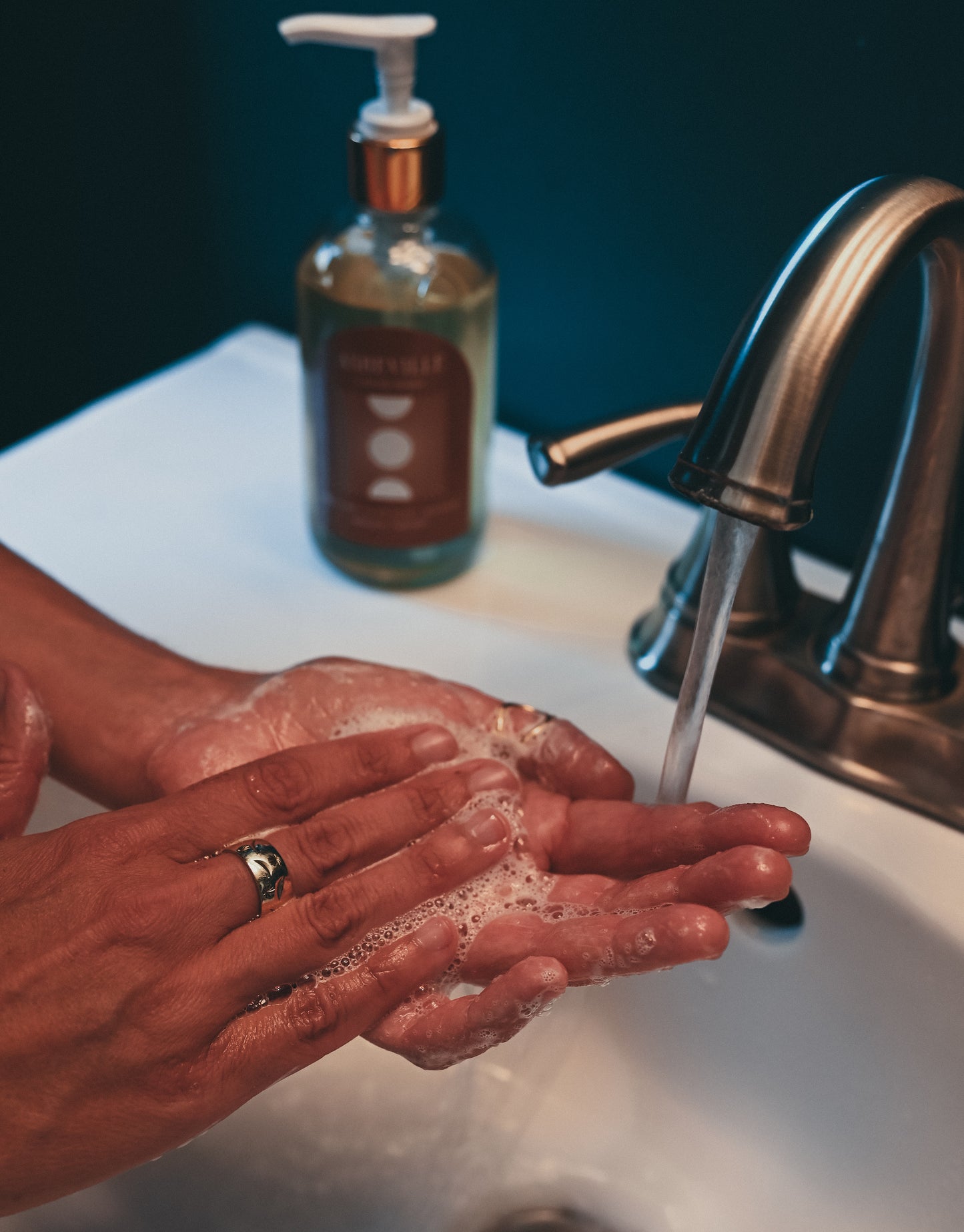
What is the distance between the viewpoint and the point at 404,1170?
549 millimetres

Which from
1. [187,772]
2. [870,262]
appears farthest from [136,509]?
[870,262]

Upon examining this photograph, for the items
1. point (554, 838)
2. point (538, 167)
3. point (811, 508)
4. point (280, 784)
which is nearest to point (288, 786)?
point (280, 784)

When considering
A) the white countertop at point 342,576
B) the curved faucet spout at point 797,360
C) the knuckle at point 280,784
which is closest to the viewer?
the curved faucet spout at point 797,360

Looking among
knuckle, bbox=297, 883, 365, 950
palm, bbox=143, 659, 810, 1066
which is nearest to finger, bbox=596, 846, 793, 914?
palm, bbox=143, 659, 810, 1066

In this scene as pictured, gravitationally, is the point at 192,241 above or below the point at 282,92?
below

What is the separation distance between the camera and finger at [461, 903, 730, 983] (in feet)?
1.28

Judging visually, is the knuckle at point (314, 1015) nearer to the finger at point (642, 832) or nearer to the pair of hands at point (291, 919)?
the pair of hands at point (291, 919)

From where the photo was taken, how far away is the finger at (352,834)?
43 centimetres

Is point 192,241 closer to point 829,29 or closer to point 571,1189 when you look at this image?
point 829,29

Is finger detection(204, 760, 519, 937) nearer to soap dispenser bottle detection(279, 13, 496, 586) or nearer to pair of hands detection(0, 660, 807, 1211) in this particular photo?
pair of hands detection(0, 660, 807, 1211)

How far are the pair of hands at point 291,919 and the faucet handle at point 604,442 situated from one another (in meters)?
0.11

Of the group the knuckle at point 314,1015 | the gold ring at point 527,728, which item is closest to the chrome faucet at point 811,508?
the gold ring at point 527,728

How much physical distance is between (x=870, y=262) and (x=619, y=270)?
1.05 ft

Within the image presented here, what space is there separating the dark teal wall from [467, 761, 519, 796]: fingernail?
0.89 ft
